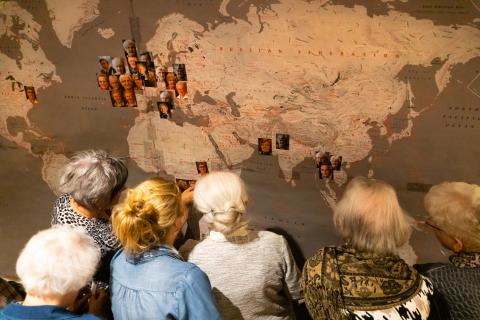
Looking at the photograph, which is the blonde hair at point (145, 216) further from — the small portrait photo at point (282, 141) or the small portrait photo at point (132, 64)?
the small portrait photo at point (132, 64)

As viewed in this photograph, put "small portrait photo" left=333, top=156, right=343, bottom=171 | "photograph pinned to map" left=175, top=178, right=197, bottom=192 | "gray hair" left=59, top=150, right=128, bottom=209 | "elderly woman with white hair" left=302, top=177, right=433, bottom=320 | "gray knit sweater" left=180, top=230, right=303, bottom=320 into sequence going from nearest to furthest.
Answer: "elderly woman with white hair" left=302, top=177, right=433, bottom=320 → "gray knit sweater" left=180, top=230, right=303, bottom=320 → "gray hair" left=59, top=150, right=128, bottom=209 → "small portrait photo" left=333, top=156, right=343, bottom=171 → "photograph pinned to map" left=175, top=178, right=197, bottom=192

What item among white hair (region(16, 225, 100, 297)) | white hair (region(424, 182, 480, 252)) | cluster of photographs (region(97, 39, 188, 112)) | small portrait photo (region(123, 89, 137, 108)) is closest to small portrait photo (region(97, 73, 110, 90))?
cluster of photographs (region(97, 39, 188, 112))

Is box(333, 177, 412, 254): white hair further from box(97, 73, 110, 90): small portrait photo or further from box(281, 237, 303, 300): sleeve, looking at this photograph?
box(97, 73, 110, 90): small portrait photo

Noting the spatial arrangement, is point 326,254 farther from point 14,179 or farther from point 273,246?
point 14,179

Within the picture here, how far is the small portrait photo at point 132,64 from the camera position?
206 centimetres

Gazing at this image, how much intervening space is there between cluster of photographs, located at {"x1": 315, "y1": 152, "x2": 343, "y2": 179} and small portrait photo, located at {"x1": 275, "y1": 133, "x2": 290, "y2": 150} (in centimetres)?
15

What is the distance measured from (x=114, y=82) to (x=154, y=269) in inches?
45.9

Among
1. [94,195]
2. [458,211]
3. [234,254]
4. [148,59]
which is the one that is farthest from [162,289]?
[148,59]

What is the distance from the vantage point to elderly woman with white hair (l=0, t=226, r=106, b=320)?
1256 mm

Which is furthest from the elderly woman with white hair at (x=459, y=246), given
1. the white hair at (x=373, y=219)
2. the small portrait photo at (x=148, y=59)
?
the small portrait photo at (x=148, y=59)

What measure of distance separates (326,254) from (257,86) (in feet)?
2.77

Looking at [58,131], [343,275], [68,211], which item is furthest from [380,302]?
[58,131]

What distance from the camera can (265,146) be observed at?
2051 mm

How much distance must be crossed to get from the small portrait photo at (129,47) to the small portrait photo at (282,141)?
82 cm
